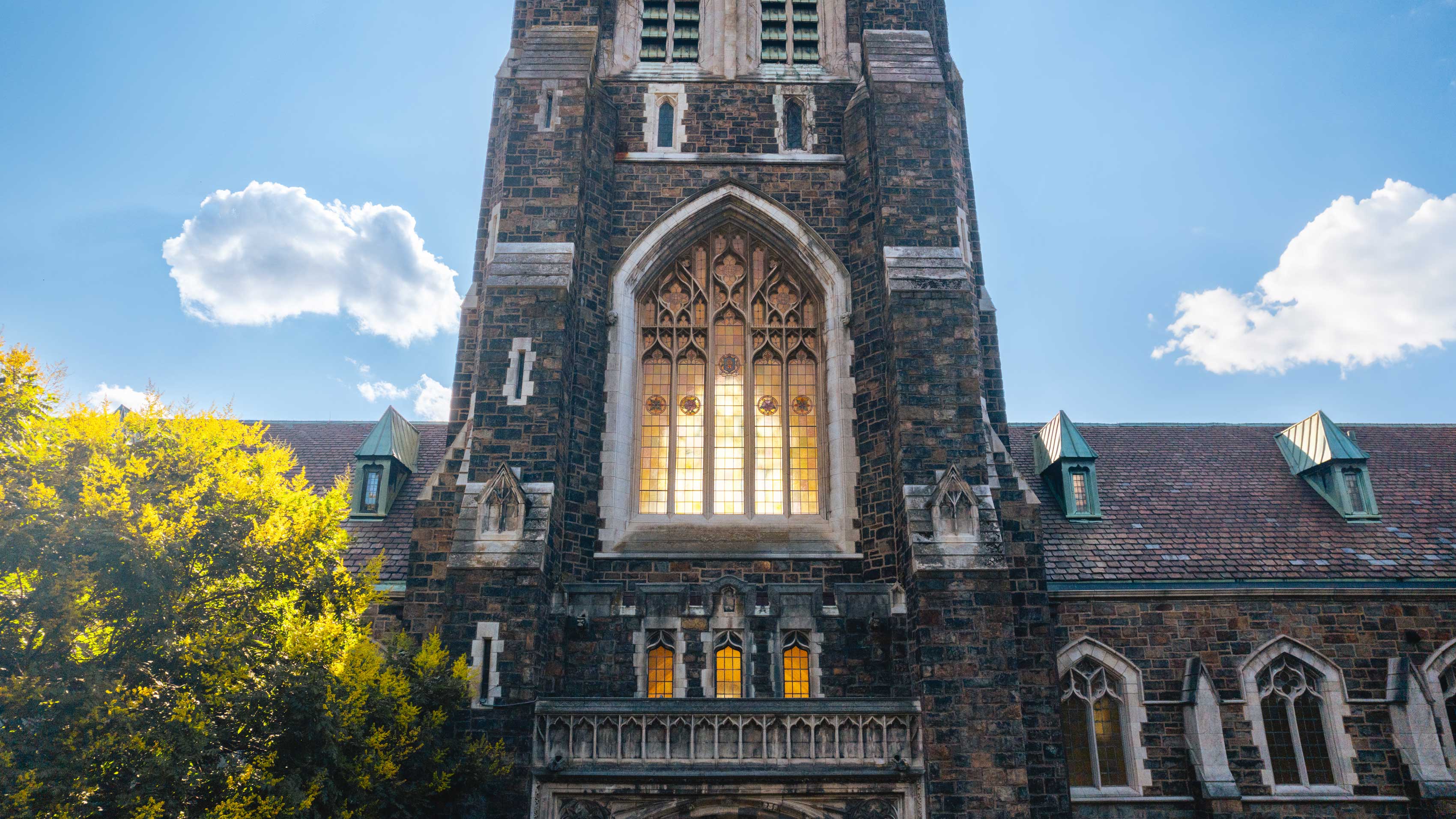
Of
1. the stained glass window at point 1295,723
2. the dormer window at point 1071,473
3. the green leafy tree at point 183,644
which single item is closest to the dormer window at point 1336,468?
the stained glass window at point 1295,723

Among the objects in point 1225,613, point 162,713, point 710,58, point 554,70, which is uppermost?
point 710,58

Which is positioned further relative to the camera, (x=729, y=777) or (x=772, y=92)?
(x=772, y=92)

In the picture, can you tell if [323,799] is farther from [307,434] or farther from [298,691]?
[307,434]

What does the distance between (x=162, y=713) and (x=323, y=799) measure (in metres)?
1.73

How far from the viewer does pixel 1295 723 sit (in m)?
15.4

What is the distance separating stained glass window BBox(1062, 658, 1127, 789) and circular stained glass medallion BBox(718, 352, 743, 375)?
7.18 m

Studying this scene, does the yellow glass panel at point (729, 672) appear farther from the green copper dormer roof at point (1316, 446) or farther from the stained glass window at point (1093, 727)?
the green copper dormer roof at point (1316, 446)

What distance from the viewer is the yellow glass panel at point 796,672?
13.3 metres

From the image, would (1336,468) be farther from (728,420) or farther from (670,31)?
(670,31)

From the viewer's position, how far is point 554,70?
52.6 feet

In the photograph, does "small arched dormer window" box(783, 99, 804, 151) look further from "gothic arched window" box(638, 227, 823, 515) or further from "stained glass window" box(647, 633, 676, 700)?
"stained glass window" box(647, 633, 676, 700)

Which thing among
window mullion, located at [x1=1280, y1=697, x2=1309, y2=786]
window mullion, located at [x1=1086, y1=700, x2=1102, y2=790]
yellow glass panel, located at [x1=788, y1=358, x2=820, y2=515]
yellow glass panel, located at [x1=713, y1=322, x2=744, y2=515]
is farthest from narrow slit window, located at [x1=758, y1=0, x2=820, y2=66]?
window mullion, located at [x1=1280, y1=697, x2=1309, y2=786]

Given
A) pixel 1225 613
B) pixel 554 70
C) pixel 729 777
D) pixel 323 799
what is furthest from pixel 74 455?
pixel 1225 613

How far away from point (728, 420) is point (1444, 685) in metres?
12.4
